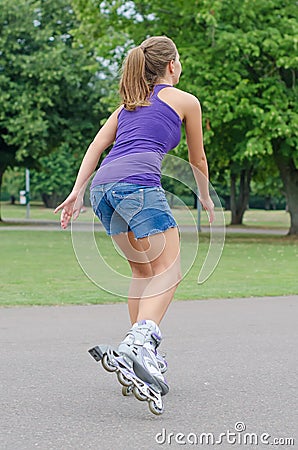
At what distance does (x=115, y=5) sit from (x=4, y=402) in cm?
2326

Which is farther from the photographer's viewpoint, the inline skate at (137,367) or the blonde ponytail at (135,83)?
the blonde ponytail at (135,83)

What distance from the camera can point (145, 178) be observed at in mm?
4359

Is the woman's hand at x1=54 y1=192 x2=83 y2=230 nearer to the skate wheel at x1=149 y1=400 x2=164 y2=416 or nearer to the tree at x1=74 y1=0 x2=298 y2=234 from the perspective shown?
the skate wheel at x1=149 y1=400 x2=164 y2=416

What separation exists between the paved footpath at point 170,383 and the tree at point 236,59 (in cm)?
1534

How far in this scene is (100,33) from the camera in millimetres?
28359

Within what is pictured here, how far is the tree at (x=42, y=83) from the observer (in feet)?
111

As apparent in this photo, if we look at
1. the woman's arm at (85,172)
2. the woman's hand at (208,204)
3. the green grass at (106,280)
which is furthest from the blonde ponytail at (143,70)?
the green grass at (106,280)

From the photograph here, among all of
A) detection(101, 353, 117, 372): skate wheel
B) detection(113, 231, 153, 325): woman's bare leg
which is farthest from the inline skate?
detection(113, 231, 153, 325): woman's bare leg

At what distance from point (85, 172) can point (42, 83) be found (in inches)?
1210

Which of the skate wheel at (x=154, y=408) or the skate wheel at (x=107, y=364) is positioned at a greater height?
the skate wheel at (x=107, y=364)

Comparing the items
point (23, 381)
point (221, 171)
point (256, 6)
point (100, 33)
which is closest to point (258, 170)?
point (221, 171)
